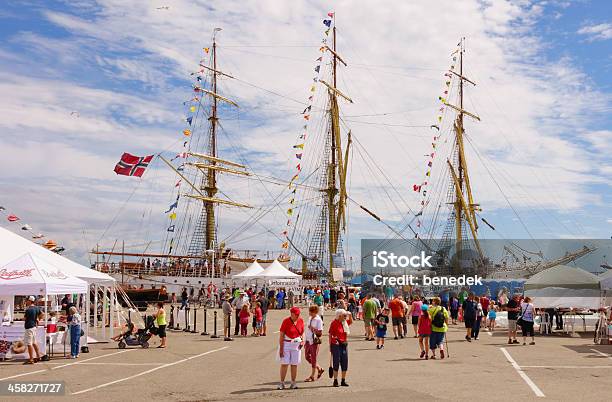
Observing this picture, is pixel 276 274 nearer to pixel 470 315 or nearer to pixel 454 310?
pixel 454 310

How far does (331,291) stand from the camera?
44.5 meters

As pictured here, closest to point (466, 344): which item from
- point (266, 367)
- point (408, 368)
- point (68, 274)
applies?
point (408, 368)

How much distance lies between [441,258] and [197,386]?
63775mm

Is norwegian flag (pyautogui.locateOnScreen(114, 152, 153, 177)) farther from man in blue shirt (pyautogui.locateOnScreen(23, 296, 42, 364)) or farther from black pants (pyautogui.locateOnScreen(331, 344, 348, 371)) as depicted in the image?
black pants (pyautogui.locateOnScreen(331, 344, 348, 371))

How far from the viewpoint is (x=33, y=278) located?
18312mm

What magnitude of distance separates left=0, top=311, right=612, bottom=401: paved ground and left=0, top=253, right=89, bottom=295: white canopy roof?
198 centimetres

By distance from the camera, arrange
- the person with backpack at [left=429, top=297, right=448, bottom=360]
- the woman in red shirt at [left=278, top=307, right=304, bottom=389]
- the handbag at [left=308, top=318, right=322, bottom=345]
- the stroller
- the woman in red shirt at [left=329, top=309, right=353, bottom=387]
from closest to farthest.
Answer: the woman in red shirt at [left=278, top=307, right=304, bottom=389] < the woman in red shirt at [left=329, top=309, right=353, bottom=387] < the handbag at [left=308, top=318, right=322, bottom=345] < the person with backpack at [left=429, top=297, right=448, bottom=360] < the stroller

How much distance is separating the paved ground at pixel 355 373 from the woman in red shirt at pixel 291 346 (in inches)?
14.6

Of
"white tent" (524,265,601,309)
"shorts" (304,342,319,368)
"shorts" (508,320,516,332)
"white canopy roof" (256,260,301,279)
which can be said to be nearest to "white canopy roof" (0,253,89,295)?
"shorts" (304,342,319,368)

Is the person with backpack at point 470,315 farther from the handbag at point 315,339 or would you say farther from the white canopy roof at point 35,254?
the white canopy roof at point 35,254

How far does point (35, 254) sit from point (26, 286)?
7.37 feet

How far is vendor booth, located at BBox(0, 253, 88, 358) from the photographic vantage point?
17.7 metres

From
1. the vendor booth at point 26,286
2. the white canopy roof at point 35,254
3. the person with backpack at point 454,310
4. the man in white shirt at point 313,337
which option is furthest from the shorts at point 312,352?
the person with backpack at point 454,310

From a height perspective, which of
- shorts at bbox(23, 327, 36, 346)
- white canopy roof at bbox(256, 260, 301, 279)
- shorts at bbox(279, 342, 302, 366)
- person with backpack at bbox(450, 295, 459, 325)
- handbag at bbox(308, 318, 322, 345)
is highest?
white canopy roof at bbox(256, 260, 301, 279)
